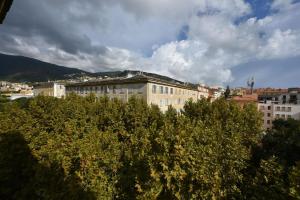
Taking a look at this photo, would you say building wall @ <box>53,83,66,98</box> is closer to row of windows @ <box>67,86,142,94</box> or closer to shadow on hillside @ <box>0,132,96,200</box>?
row of windows @ <box>67,86,142,94</box>

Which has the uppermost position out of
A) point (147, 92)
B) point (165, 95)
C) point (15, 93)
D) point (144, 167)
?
point (147, 92)

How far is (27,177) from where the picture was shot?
14.2 metres

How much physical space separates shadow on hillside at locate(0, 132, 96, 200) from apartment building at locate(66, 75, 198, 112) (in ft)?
65.0

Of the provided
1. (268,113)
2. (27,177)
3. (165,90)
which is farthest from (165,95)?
(268,113)

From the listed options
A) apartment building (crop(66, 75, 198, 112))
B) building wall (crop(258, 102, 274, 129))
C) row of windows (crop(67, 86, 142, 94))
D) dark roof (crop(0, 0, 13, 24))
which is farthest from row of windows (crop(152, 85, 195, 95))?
building wall (crop(258, 102, 274, 129))

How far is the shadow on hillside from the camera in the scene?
9.35 m

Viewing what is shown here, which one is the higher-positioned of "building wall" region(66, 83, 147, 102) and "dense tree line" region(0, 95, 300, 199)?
"building wall" region(66, 83, 147, 102)

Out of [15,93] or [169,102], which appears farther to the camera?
[15,93]

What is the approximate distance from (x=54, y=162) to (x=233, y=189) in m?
8.48

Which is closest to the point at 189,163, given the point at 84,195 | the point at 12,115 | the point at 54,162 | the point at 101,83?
the point at 84,195

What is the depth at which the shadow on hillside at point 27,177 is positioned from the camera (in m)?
9.35

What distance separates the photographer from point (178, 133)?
29.1 ft

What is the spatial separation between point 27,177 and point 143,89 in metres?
25.5

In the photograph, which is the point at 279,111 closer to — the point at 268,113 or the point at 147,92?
the point at 268,113
